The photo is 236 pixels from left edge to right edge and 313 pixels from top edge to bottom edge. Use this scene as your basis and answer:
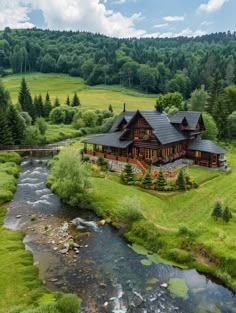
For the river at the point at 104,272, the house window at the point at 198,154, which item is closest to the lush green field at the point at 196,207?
the river at the point at 104,272

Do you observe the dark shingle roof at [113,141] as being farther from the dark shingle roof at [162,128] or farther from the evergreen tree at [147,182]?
the evergreen tree at [147,182]

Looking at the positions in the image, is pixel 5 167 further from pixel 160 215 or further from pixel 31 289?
pixel 31 289

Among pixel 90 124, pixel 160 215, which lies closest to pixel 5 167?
pixel 160 215

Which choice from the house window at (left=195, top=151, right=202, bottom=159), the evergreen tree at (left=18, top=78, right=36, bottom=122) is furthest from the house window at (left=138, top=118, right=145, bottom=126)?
the evergreen tree at (left=18, top=78, right=36, bottom=122)

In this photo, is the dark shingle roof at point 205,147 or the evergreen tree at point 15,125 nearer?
the dark shingle roof at point 205,147

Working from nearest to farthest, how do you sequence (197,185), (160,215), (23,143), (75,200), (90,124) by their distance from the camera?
1. (160,215)
2. (75,200)
3. (197,185)
4. (23,143)
5. (90,124)
